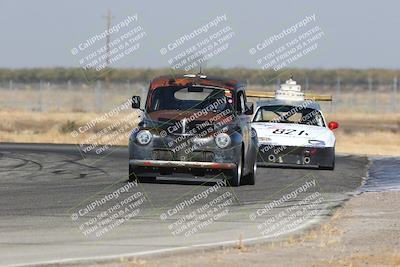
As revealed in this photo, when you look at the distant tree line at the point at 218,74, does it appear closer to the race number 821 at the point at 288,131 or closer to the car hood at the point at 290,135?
the car hood at the point at 290,135

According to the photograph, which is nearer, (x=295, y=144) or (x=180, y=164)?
(x=180, y=164)

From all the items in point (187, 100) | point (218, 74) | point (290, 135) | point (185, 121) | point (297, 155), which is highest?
point (187, 100)

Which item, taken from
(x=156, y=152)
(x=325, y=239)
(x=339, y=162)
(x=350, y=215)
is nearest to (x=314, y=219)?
(x=350, y=215)

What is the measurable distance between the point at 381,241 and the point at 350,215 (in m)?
2.54

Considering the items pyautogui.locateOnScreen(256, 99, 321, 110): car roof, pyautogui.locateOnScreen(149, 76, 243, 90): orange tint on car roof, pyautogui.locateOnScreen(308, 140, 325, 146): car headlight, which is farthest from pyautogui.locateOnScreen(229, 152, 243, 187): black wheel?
pyautogui.locateOnScreen(256, 99, 321, 110): car roof

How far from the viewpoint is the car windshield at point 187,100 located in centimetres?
2058

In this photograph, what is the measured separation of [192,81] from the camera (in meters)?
21.2

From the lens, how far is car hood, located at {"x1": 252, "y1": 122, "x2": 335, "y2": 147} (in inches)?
965

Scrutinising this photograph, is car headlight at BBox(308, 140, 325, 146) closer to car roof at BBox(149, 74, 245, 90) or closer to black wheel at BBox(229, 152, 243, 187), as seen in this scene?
car roof at BBox(149, 74, 245, 90)

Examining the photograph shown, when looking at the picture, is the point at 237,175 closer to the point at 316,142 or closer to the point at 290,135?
the point at 290,135

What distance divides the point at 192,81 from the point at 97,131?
2789 cm

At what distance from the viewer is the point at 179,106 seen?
20.6 metres

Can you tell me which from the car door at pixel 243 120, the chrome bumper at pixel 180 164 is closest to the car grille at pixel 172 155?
the chrome bumper at pixel 180 164

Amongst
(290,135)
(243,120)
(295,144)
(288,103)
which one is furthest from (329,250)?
(288,103)
